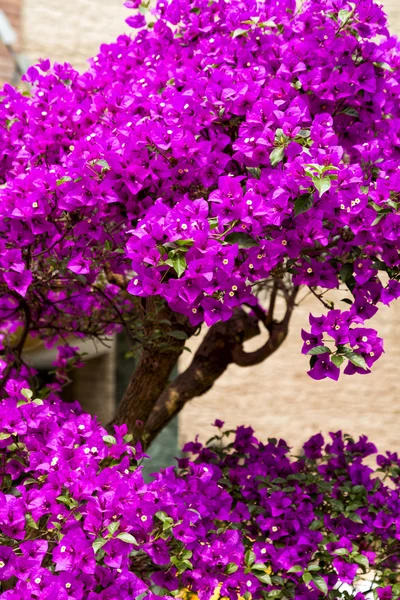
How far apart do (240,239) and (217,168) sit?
44cm

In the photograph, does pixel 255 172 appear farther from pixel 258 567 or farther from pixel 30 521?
pixel 258 567

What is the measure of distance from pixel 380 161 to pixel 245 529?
147 cm

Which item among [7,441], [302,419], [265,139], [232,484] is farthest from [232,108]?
[302,419]

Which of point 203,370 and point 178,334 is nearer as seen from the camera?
point 178,334

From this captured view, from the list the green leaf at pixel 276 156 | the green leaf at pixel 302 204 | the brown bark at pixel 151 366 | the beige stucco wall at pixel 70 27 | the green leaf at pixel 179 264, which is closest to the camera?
the green leaf at pixel 179 264

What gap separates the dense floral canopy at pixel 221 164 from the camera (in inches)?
95.0

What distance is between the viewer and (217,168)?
2762 millimetres

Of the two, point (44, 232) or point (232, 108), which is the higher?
point (232, 108)

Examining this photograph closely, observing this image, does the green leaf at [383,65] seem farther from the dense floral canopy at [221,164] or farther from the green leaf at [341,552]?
the green leaf at [341,552]

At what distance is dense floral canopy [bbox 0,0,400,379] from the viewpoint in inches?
95.0

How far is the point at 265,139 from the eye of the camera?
2.58 metres

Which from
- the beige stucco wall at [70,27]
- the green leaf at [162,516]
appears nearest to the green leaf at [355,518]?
the green leaf at [162,516]

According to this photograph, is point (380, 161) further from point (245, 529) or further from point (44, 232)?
point (245, 529)

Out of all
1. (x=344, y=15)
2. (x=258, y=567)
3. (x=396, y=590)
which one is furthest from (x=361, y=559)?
(x=344, y=15)
